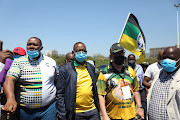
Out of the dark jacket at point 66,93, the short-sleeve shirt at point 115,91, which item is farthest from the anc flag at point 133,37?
the dark jacket at point 66,93

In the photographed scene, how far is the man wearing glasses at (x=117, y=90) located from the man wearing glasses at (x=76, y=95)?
0.81 feet

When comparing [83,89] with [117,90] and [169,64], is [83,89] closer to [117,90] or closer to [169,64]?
[117,90]

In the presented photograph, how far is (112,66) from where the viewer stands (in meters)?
2.92

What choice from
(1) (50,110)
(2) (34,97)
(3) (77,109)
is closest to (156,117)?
(3) (77,109)

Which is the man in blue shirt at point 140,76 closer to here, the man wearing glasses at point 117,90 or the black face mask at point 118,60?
the man wearing glasses at point 117,90

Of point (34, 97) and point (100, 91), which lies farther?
point (100, 91)

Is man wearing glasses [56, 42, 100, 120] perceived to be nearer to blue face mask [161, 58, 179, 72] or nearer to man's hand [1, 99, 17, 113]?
man's hand [1, 99, 17, 113]

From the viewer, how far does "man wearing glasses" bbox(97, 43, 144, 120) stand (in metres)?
2.70

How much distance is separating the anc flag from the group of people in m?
2.63

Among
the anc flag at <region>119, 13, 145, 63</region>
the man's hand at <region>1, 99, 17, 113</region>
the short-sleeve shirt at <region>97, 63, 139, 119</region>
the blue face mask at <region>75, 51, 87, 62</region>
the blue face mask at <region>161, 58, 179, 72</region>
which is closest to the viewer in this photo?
the man's hand at <region>1, 99, 17, 113</region>

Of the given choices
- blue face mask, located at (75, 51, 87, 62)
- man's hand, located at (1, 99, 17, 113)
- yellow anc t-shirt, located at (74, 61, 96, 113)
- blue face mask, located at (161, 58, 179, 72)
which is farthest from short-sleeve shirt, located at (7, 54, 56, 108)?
blue face mask, located at (161, 58, 179, 72)

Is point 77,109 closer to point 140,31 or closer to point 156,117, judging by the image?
point 156,117

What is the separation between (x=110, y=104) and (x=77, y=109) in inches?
23.6

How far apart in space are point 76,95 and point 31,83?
0.79 metres
